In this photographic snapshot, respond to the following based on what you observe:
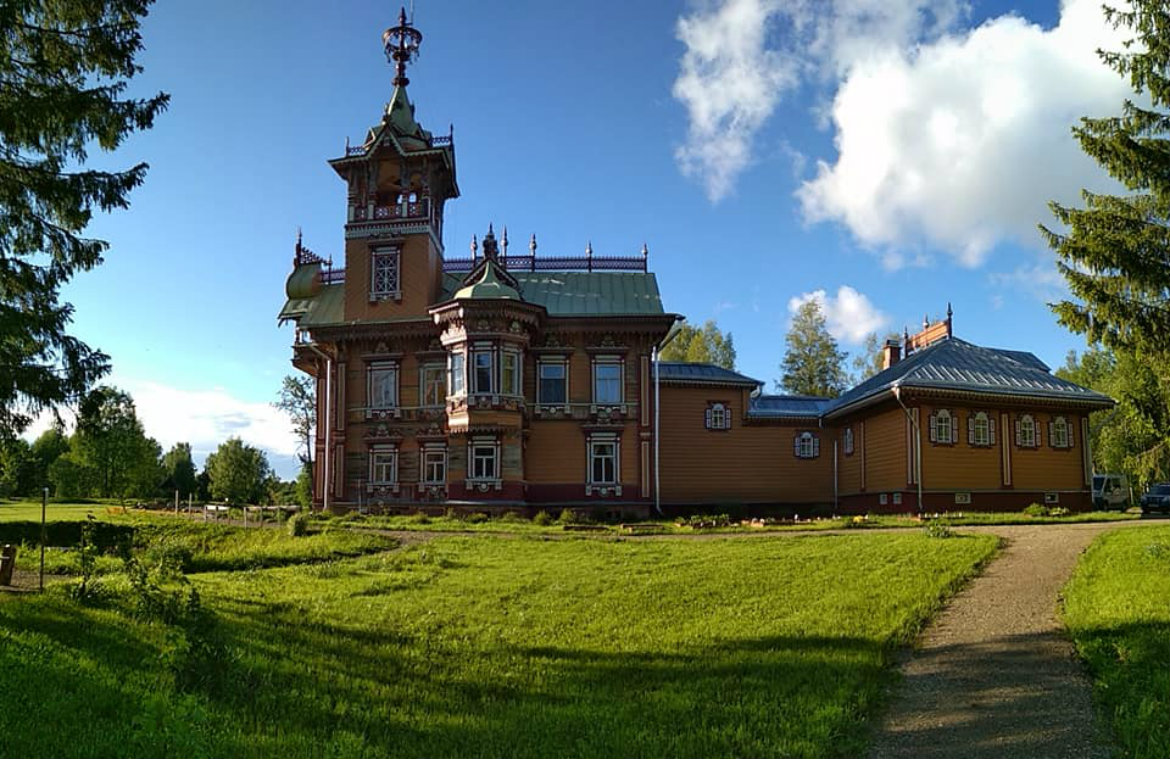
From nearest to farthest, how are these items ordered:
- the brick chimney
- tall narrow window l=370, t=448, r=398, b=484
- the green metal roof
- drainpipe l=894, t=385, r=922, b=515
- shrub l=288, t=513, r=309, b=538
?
shrub l=288, t=513, r=309, b=538 < drainpipe l=894, t=385, r=922, b=515 < tall narrow window l=370, t=448, r=398, b=484 < the green metal roof < the brick chimney

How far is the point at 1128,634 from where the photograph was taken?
9.24m

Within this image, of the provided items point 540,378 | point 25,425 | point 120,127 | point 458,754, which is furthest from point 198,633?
point 540,378

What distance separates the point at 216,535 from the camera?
24.4 meters

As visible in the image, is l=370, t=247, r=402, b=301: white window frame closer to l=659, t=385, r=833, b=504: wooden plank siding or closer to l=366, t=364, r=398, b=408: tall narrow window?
l=366, t=364, r=398, b=408: tall narrow window

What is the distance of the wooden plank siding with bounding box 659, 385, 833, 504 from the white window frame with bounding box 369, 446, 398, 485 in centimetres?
971

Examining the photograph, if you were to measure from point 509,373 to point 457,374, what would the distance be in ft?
6.06

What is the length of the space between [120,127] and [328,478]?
2185 centimetres

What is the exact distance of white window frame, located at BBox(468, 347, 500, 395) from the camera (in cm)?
2953

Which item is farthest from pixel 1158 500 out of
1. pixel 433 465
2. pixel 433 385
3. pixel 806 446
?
pixel 433 385

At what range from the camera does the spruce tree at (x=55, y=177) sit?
11.3 meters

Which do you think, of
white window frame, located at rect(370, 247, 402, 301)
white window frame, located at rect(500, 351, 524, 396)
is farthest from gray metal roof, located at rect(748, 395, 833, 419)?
white window frame, located at rect(370, 247, 402, 301)

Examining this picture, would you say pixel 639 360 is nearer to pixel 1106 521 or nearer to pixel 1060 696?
pixel 1106 521

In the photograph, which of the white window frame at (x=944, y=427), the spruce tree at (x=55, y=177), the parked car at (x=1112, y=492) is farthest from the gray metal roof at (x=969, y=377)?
the spruce tree at (x=55, y=177)

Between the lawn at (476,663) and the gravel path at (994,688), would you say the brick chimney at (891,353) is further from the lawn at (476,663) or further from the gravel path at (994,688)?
the gravel path at (994,688)
